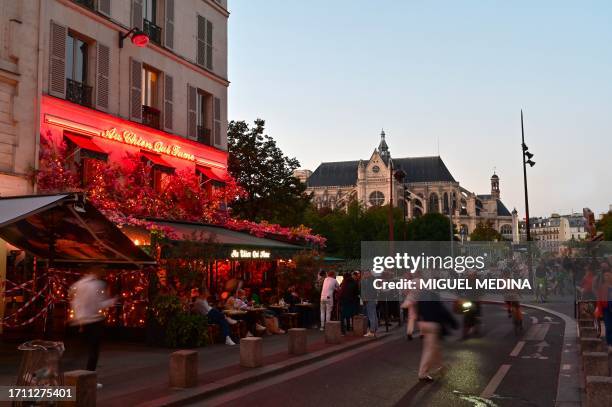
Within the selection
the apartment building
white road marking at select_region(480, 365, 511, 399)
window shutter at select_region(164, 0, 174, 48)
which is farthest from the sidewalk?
window shutter at select_region(164, 0, 174, 48)

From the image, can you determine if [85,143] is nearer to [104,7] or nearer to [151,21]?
[104,7]

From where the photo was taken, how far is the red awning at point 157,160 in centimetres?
2000

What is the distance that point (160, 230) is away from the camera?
14.4 meters

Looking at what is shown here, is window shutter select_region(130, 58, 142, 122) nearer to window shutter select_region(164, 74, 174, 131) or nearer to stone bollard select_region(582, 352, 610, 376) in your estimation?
window shutter select_region(164, 74, 174, 131)

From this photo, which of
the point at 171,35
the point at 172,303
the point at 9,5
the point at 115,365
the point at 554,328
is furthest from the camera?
the point at 171,35

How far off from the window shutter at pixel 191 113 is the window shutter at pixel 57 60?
600 cm

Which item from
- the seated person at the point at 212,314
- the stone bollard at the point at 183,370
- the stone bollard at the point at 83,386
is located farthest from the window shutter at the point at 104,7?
the stone bollard at the point at 83,386

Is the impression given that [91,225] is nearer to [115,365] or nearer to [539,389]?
[115,365]

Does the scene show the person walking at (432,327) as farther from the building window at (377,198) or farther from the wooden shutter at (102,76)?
the building window at (377,198)

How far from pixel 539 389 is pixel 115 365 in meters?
7.23

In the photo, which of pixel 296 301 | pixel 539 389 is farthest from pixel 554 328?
pixel 539 389

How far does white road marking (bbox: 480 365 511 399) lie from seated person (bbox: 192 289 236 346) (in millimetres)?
6190

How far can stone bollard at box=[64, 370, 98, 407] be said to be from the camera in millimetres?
6926

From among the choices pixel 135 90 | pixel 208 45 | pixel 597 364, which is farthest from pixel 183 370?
pixel 208 45
